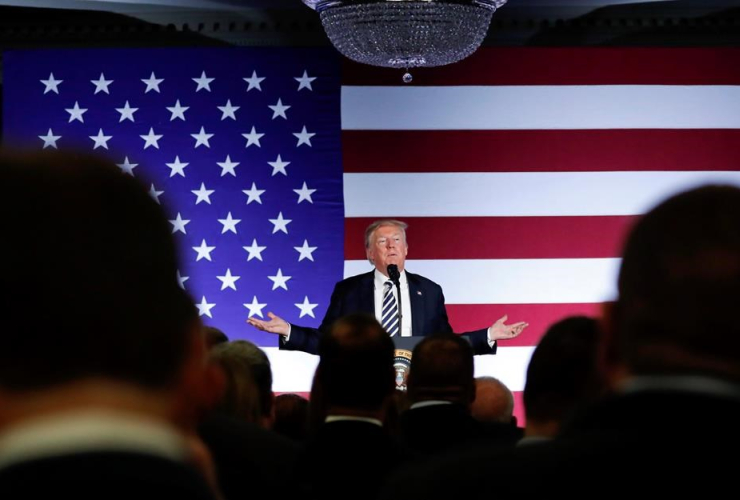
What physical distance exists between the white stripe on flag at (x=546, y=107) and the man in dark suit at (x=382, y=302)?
3.60 ft

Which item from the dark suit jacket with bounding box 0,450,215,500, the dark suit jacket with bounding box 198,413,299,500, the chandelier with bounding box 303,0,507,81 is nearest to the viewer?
the dark suit jacket with bounding box 0,450,215,500

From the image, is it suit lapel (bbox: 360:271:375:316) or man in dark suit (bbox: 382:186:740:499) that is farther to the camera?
suit lapel (bbox: 360:271:375:316)

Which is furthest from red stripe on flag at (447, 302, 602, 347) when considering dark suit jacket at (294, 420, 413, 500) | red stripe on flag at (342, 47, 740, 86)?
dark suit jacket at (294, 420, 413, 500)

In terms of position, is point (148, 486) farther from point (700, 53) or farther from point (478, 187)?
point (700, 53)

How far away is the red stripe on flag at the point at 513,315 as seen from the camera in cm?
568

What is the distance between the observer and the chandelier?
4.23 m

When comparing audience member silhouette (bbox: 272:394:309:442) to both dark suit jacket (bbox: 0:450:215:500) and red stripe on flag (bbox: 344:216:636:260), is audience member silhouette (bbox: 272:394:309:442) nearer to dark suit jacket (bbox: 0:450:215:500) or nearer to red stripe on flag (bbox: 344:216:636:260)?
dark suit jacket (bbox: 0:450:215:500)

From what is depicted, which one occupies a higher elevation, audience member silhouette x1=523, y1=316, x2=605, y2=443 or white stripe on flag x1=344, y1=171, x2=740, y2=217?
white stripe on flag x1=344, y1=171, x2=740, y2=217

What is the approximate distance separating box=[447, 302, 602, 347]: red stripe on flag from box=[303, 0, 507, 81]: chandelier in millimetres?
1612

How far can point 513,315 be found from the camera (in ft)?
18.8

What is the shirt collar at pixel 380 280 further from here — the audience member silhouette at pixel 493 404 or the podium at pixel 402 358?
the audience member silhouette at pixel 493 404

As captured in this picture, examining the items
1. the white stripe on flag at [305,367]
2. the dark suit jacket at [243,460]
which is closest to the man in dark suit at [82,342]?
the dark suit jacket at [243,460]

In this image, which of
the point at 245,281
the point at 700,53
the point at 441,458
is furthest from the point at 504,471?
the point at 700,53

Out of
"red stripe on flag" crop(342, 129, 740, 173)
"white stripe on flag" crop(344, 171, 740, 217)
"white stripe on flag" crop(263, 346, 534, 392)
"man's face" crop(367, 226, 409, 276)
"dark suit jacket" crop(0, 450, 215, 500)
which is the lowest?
"white stripe on flag" crop(263, 346, 534, 392)
